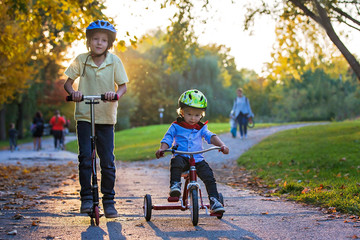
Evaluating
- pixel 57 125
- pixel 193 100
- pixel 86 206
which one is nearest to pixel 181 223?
pixel 86 206

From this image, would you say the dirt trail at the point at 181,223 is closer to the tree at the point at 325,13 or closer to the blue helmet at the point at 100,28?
the blue helmet at the point at 100,28

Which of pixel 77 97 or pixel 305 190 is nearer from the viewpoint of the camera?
pixel 77 97

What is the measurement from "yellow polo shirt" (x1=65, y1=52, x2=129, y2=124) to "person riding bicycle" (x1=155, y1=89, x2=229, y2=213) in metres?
0.74

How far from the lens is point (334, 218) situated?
5.38 m

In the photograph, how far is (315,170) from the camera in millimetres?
10102

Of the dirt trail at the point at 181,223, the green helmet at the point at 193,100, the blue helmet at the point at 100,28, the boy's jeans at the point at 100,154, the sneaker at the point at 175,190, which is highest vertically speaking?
the blue helmet at the point at 100,28

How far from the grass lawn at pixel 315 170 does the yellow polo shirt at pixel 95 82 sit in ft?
9.94

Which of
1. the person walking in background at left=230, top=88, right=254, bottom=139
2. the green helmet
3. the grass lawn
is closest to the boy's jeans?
the green helmet

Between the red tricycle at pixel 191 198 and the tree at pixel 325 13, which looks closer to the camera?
the red tricycle at pixel 191 198

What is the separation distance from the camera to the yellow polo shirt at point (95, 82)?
17.8 feet

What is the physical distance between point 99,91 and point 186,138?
113 cm

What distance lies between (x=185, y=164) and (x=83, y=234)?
1.34 meters

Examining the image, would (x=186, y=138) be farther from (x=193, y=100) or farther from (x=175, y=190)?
(x=175, y=190)

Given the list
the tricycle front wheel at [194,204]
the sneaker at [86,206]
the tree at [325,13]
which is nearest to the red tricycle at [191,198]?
the tricycle front wheel at [194,204]
